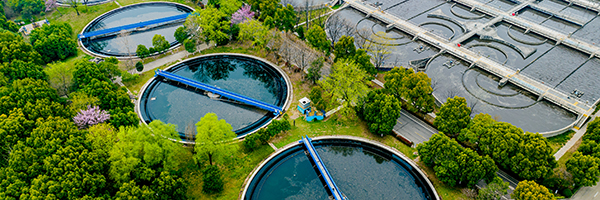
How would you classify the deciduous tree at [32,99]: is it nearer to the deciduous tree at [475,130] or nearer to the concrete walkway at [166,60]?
the concrete walkway at [166,60]

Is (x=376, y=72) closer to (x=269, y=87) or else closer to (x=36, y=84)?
(x=269, y=87)

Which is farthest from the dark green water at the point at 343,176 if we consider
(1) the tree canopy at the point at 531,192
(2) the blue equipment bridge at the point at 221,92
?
(1) the tree canopy at the point at 531,192

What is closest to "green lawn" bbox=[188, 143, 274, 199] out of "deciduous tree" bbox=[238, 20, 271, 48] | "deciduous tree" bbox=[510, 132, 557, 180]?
"deciduous tree" bbox=[238, 20, 271, 48]

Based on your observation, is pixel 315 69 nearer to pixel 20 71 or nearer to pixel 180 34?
pixel 180 34

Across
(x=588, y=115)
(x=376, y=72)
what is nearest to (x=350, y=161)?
(x=376, y=72)

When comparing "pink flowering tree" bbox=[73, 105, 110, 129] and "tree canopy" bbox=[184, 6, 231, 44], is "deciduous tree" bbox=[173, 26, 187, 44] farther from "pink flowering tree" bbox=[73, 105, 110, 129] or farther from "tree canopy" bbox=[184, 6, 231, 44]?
"pink flowering tree" bbox=[73, 105, 110, 129]

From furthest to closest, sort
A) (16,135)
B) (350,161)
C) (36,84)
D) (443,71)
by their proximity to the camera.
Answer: (443,71)
(36,84)
(350,161)
(16,135)
